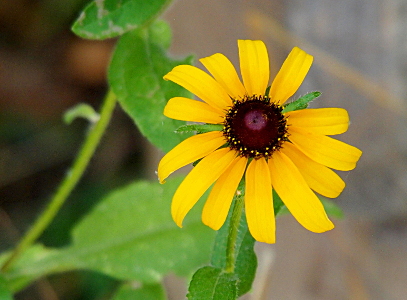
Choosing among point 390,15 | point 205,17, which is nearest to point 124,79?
point 205,17

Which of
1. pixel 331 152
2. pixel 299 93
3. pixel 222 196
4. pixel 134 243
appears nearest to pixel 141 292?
pixel 134 243

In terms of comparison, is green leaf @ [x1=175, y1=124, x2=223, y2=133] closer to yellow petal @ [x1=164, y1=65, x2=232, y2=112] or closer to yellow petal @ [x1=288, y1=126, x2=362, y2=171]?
yellow petal @ [x1=164, y1=65, x2=232, y2=112]

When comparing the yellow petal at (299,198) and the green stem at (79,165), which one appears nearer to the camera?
the yellow petal at (299,198)

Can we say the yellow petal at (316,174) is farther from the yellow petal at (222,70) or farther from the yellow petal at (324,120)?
the yellow petal at (222,70)

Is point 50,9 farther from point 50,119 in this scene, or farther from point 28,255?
point 28,255

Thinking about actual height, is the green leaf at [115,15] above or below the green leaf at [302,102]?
Result: above

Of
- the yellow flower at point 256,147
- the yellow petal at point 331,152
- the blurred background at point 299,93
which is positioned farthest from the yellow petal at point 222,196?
the blurred background at point 299,93

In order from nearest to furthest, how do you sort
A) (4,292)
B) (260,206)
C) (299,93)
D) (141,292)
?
(260,206), (4,292), (141,292), (299,93)

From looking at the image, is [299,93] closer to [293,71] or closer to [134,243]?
[134,243]
